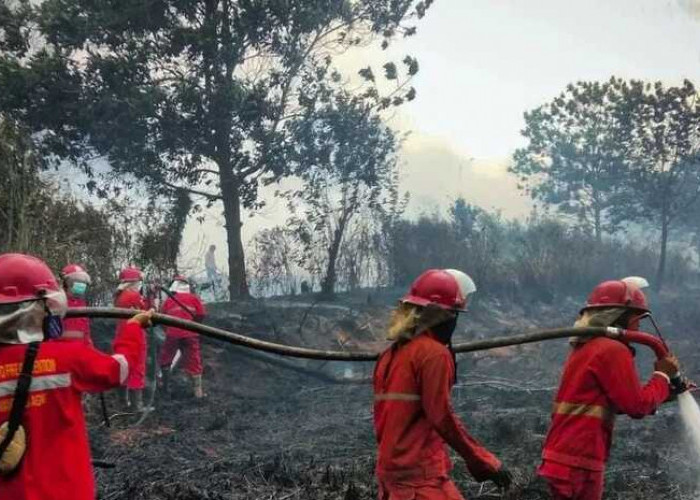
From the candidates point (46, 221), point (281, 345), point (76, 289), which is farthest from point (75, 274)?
point (281, 345)

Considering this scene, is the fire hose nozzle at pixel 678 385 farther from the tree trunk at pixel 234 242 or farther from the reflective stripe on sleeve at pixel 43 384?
the tree trunk at pixel 234 242

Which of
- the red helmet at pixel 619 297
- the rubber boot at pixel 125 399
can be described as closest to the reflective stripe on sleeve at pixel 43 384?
the red helmet at pixel 619 297

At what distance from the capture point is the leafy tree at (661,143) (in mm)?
27422

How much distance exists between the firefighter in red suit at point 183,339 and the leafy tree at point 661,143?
23.1 m

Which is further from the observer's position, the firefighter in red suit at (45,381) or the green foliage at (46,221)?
the green foliage at (46,221)

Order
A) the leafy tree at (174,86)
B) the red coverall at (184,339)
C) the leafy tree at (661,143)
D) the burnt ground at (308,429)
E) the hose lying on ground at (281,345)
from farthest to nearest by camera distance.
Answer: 1. the leafy tree at (661,143)
2. the leafy tree at (174,86)
3. the red coverall at (184,339)
4. the burnt ground at (308,429)
5. the hose lying on ground at (281,345)

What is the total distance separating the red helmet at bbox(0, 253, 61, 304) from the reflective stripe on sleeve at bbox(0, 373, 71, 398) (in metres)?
0.33

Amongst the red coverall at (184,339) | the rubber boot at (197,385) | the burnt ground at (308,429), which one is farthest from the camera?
the rubber boot at (197,385)

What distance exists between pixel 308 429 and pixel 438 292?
617 centimetres

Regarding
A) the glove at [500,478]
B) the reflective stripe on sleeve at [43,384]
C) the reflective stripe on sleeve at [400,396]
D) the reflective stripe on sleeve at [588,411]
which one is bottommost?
the glove at [500,478]

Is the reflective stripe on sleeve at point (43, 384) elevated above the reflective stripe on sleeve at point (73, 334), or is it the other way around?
the reflective stripe on sleeve at point (43, 384)

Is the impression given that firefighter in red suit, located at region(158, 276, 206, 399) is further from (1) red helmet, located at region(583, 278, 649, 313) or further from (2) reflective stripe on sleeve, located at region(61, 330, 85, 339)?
(1) red helmet, located at region(583, 278, 649, 313)

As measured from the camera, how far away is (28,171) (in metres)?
10.4

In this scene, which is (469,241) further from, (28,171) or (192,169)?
(28,171)
